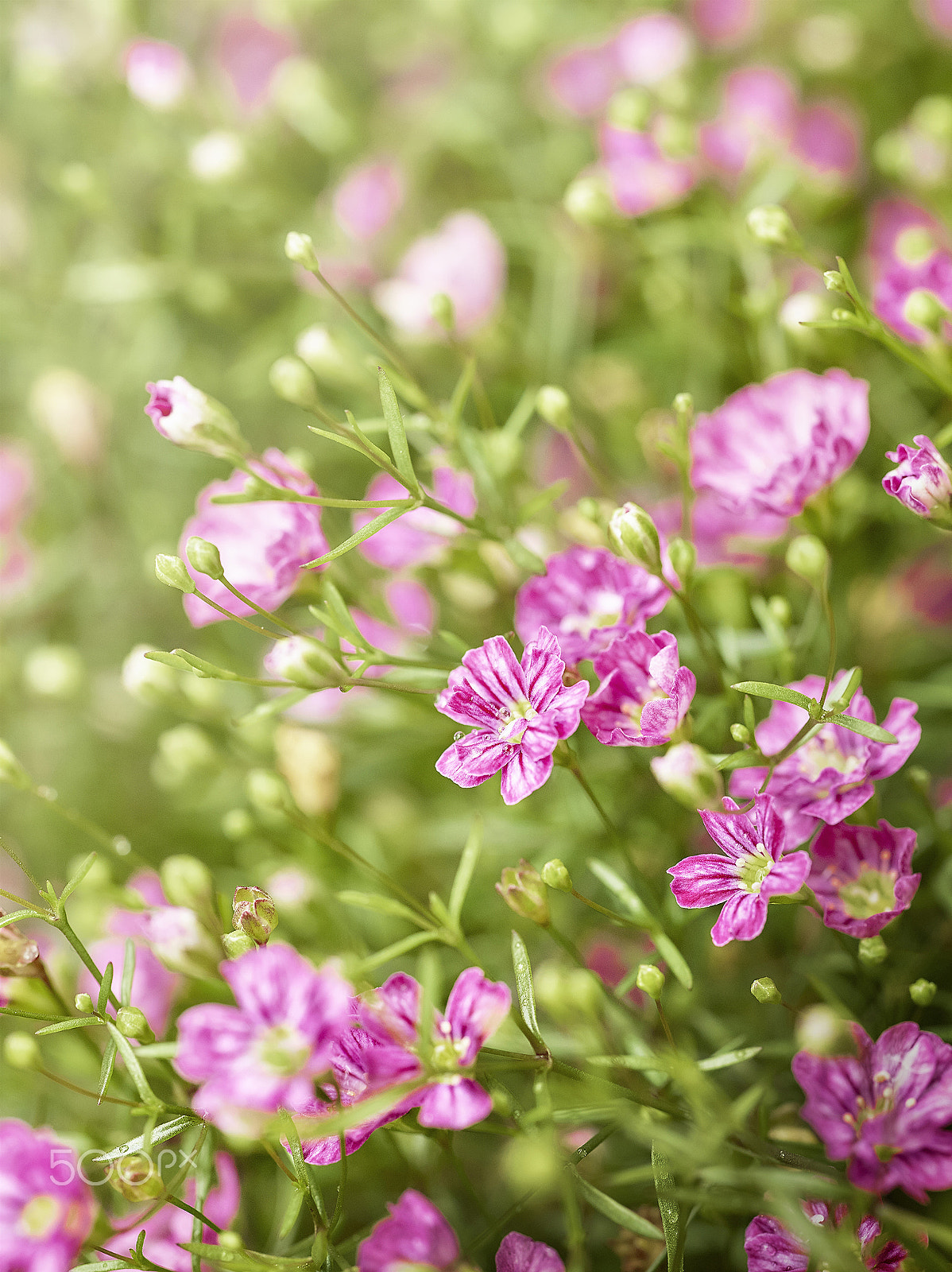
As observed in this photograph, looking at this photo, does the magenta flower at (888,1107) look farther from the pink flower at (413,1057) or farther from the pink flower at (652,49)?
the pink flower at (652,49)

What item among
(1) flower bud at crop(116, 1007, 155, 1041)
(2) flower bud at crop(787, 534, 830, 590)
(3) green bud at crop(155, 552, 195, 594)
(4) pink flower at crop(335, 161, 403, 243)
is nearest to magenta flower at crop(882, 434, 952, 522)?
(2) flower bud at crop(787, 534, 830, 590)

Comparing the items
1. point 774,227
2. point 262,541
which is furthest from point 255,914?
point 774,227

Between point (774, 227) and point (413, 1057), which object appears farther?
point (774, 227)

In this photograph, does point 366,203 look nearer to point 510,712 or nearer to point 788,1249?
point 510,712

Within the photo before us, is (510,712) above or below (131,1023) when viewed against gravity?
above

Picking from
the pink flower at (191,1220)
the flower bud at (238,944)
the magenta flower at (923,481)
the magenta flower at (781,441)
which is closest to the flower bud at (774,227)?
the magenta flower at (781,441)

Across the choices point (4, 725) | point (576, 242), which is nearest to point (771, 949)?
point (576, 242)

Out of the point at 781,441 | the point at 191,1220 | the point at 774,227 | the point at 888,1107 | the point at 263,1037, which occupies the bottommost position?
the point at 191,1220
